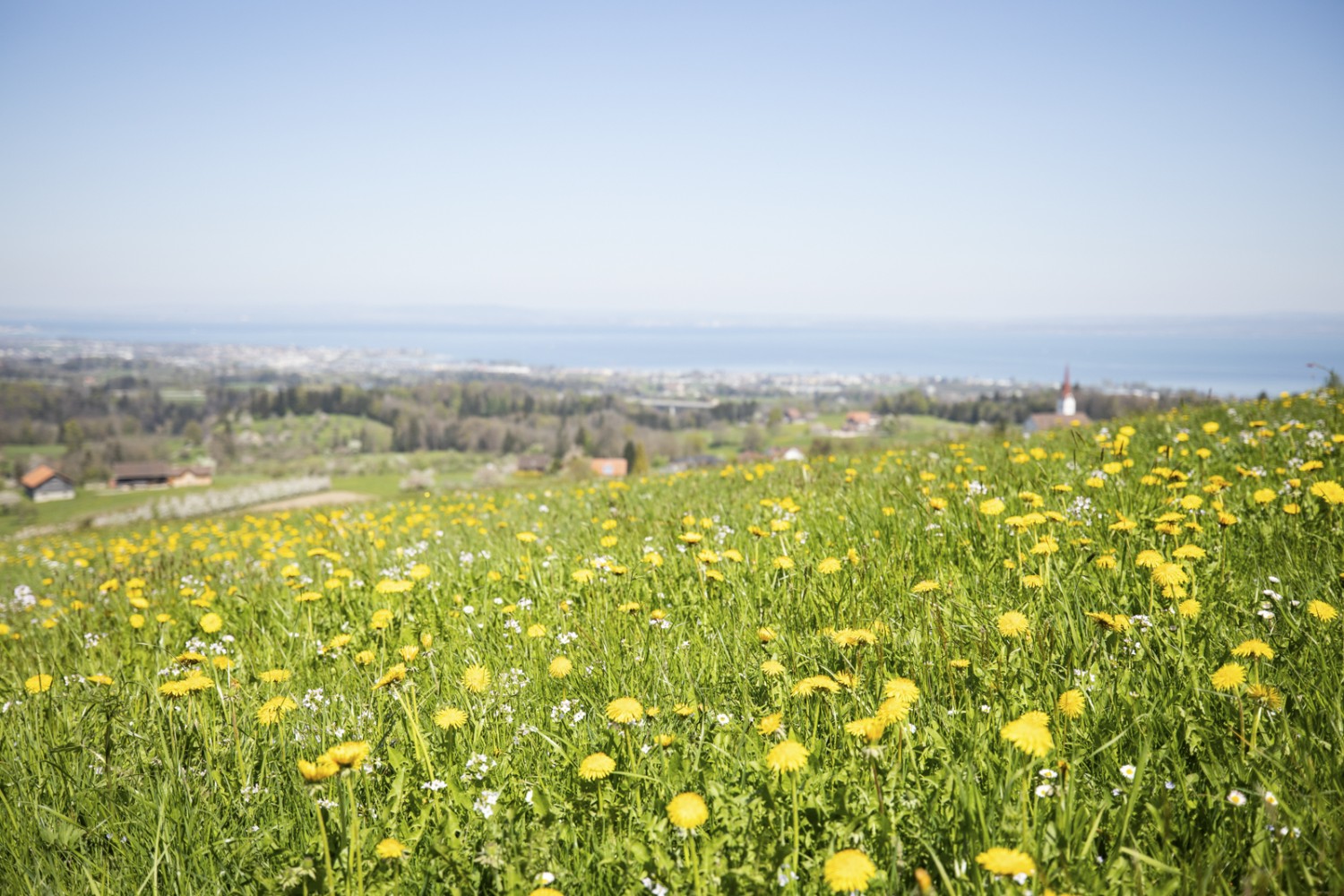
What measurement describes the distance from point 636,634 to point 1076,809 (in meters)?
1.68

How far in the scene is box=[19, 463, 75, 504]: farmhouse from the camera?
62250mm

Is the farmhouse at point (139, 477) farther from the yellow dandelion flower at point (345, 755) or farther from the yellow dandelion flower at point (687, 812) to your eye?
the yellow dandelion flower at point (687, 812)

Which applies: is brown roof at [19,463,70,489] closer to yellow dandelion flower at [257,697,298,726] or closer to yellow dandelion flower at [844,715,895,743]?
yellow dandelion flower at [257,697,298,726]

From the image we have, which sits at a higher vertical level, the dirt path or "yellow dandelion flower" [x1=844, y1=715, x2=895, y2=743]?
"yellow dandelion flower" [x1=844, y1=715, x2=895, y2=743]

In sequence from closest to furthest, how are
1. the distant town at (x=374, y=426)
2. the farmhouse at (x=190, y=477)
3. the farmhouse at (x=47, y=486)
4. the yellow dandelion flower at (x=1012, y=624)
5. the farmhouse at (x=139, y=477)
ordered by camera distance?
the yellow dandelion flower at (x=1012, y=624) → the distant town at (x=374, y=426) → the farmhouse at (x=47, y=486) → the farmhouse at (x=190, y=477) → the farmhouse at (x=139, y=477)

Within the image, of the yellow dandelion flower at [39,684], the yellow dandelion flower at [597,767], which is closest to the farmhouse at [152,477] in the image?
the yellow dandelion flower at [39,684]

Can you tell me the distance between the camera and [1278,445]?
189 inches

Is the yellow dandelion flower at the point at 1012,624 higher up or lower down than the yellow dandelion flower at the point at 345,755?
higher up

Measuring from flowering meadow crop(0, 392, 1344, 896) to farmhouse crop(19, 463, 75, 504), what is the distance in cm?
8009

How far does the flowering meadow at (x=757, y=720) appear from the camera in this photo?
5.17 ft

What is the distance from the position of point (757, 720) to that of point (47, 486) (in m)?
86.4

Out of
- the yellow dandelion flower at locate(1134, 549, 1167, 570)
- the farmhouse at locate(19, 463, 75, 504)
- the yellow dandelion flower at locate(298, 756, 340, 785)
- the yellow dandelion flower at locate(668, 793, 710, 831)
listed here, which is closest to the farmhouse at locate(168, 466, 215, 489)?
the farmhouse at locate(19, 463, 75, 504)

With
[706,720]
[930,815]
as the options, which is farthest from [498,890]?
[930,815]

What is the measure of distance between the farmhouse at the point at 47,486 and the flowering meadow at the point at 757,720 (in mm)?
80090
